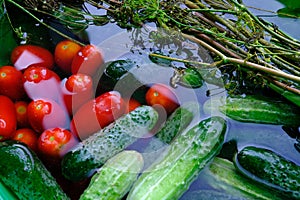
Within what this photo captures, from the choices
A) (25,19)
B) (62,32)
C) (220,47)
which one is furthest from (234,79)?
(25,19)

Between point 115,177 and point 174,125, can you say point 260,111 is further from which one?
point 115,177

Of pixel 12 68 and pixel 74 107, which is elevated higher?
pixel 12 68

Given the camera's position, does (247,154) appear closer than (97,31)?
Yes

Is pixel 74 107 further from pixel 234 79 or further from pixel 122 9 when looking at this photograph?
pixel 234 79

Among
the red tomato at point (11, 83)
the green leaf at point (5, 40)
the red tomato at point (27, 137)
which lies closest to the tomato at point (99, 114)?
the red tomato at point (27, 137)

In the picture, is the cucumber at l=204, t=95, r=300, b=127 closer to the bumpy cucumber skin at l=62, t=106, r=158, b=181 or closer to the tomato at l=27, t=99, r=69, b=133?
the bumpy cucumber skin at l=62, t=106, r=158, b=181

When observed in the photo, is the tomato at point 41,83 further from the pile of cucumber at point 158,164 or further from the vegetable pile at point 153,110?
the pile of cucumber at point 158,164

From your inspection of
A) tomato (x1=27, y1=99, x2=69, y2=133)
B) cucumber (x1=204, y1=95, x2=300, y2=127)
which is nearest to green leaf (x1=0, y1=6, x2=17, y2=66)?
tomato (x1=27, y1=99, x2=69, y2=133)
